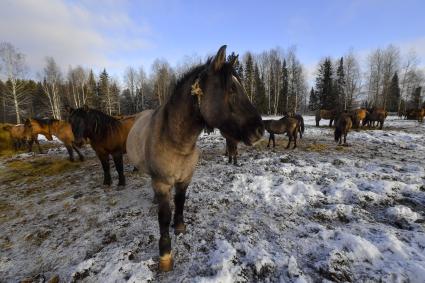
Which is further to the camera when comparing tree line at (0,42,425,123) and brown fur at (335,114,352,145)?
tree line at (0,42,425,123)

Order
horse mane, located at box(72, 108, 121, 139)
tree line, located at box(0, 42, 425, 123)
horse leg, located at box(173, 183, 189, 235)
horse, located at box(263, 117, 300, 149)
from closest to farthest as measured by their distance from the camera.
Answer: horse leg, located at box(173, 183, 189, 235), horse mane, located at box(72, 108, 121, 139), horse, located at box(263, 117, 300, 149), tree line, located at box(0, 42, 425, 123)

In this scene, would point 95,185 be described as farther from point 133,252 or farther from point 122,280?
point 122,280

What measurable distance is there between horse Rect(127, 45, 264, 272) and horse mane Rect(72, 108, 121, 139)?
7.68 feet

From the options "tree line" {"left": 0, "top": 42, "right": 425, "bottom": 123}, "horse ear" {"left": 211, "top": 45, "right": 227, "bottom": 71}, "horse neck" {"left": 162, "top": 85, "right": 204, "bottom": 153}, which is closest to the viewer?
"horse ear" {"left": 211, "top": 45, "right": 227, "bottom": 71}

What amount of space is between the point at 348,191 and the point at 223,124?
3901mm

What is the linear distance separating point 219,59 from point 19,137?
14547mm

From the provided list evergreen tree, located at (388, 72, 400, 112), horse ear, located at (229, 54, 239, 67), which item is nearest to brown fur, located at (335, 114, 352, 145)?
horse ear, located at (229, 54, 239, 67)

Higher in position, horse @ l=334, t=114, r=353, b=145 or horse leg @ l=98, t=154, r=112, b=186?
horse @ l=334, t=114, r=353, b=145

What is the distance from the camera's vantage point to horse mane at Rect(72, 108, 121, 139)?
5164 mm

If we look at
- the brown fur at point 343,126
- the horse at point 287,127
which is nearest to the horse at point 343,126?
the brown fur at point 343,126

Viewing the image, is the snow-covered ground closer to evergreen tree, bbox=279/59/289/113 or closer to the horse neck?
the horse neck

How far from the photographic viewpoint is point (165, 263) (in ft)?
8.75

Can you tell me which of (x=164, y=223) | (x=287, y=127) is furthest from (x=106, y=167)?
(x=287, y=127)

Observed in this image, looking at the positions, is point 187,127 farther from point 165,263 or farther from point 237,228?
point 237,228
